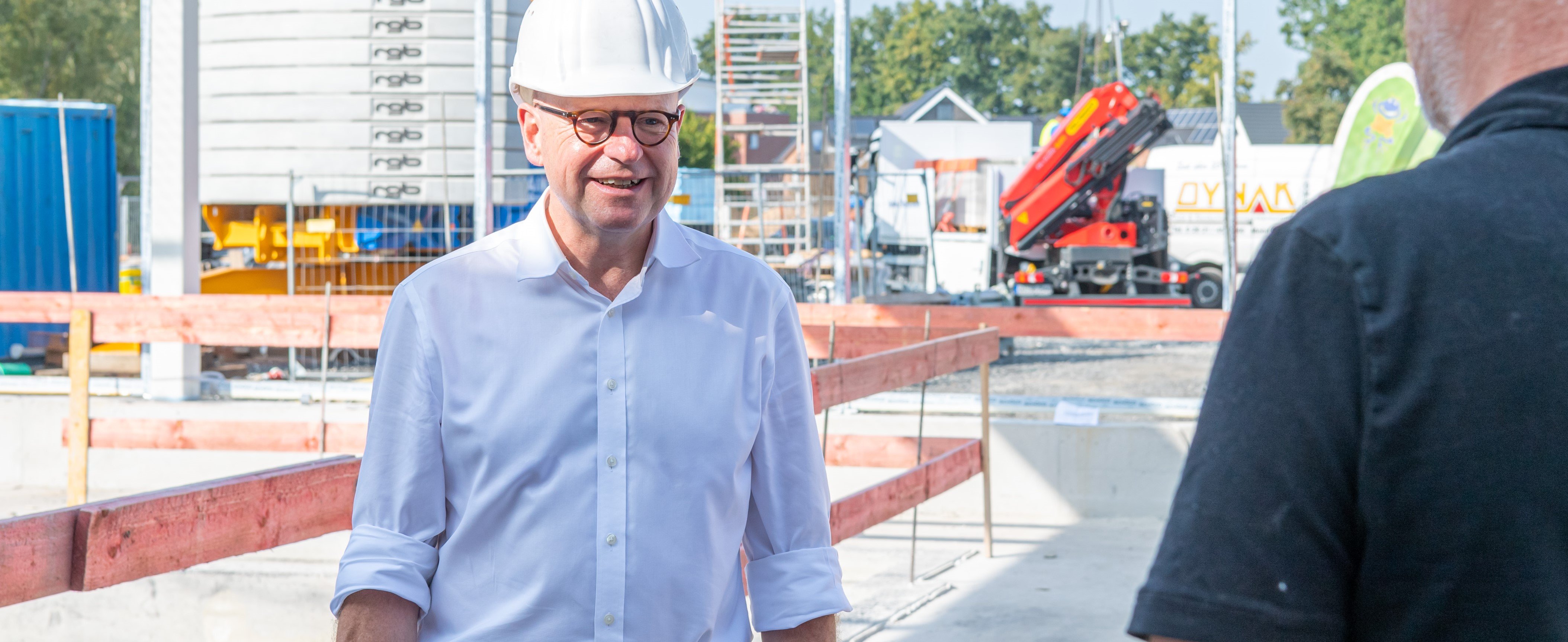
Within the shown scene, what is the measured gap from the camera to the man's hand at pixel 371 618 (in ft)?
5.86

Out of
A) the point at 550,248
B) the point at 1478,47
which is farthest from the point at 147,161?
the point at 1478,47

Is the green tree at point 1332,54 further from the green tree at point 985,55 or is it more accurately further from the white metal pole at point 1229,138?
the white metal pole at point 1229,138

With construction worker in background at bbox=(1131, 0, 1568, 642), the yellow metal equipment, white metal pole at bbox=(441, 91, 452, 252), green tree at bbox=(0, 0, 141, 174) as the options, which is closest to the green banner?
white metal pole at bbox=(441, 91, 452, 252)

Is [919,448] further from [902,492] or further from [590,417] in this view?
[590,417]

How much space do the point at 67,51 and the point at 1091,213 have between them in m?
36.8

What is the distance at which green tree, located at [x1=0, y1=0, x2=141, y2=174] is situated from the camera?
41094mm

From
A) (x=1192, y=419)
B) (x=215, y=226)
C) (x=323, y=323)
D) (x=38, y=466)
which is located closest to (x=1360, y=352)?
(x=323, y=323)

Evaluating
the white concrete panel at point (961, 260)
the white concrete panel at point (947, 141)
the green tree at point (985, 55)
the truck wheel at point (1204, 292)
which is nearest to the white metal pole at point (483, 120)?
the white concrete panel at point (961, 260)

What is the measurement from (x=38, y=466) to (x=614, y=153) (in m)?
8.49

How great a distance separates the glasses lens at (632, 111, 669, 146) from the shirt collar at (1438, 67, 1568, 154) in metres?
1.13

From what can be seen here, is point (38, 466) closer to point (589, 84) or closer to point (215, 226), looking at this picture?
point (215, 226)

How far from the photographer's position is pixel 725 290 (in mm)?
1954

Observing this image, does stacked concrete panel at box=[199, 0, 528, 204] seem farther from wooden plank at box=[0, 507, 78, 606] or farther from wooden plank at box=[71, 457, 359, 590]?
wooden plank at box=[0, 507, 78, 606]

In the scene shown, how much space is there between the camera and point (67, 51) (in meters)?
42.6
